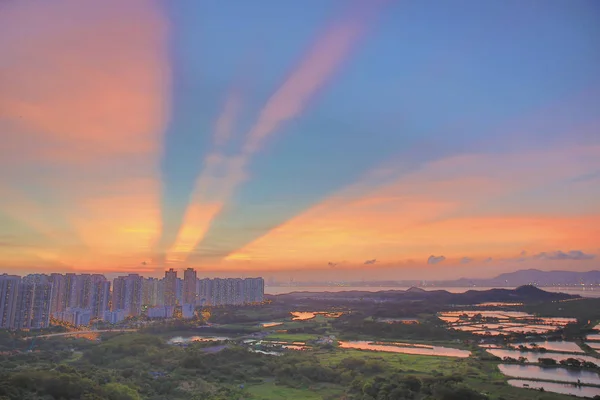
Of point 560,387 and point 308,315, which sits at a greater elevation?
point 308,315

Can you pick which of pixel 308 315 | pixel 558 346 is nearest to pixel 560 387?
pixel 558 346

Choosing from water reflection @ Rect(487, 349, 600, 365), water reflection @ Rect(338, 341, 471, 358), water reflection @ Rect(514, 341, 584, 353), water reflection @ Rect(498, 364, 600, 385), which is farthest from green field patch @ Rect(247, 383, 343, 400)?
water reflection @ Rect(514, 341, 584, 353)

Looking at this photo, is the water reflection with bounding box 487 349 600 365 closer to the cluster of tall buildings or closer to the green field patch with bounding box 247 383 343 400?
the green field patch with bounding box 247 383 343 400

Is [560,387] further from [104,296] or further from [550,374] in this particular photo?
[104,296]

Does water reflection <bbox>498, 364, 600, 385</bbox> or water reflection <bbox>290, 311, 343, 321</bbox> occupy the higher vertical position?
water reflection <bbox>290, 311, 343, 321</bbox>

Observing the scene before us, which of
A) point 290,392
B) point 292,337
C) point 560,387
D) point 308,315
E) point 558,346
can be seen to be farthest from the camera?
point 308,315

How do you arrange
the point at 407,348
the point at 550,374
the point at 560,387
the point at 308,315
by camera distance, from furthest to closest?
the point at 308,315 → the point at 407,348 → the point at 550,374 → the point at 560,387
